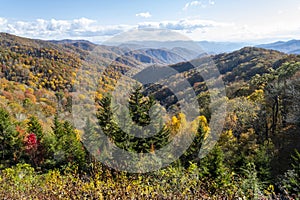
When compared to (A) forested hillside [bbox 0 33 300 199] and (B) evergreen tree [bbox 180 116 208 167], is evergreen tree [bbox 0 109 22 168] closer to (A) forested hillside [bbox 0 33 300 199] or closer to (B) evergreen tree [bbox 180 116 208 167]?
(A) forested hillside [bbox 0 33 300 199]

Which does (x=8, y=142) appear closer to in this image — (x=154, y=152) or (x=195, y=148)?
(x=154, y=152)

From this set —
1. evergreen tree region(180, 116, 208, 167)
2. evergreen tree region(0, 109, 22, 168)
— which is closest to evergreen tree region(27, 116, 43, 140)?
evergreen tree region(0, 109, 22, 168)

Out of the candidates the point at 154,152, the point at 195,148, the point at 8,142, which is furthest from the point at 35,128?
the point at 195,148

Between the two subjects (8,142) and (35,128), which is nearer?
(8,142)

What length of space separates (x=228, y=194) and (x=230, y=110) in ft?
97.6

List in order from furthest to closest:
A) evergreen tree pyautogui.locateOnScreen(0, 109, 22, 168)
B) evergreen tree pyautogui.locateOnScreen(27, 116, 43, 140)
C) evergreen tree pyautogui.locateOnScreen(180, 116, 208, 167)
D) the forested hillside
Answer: evergreen tree pyautogui.locateOnScreen(27, 116, 43, 140)
evergreen tree pyautogui.locateOnScreen(0, 109, 22, 168)
evergreen tree pyautogui.locateOnScreen(180, 116, 208, 167)
the forested hillside

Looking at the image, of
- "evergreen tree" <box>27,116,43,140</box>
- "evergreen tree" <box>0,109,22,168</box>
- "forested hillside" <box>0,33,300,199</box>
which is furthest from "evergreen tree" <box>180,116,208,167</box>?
"evergreen tree" <box>0,109,22,168</box>

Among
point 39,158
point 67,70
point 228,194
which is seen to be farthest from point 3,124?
point 67,70

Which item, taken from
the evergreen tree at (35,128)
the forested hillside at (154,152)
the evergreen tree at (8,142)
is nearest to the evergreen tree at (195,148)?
the forested hillside at (154,152)

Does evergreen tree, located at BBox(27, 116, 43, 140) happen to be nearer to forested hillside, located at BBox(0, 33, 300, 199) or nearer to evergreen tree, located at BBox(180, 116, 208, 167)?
forested hillside, located at BBox(0, 33, 300, 199)

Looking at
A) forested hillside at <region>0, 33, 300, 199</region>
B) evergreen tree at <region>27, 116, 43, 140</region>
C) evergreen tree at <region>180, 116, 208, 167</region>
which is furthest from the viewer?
evergreen tree at <region>27, 116, 43, 140</region>

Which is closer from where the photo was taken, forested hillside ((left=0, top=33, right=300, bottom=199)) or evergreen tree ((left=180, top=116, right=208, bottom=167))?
forested hillside ((left=0, top=33, right=300, bottom=199))

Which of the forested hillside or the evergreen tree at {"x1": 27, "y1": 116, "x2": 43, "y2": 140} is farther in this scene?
the evergreen tree at {"x1": 27, "y1": 116, "x2": 43, "y2": 140}

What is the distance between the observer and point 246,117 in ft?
93.1
